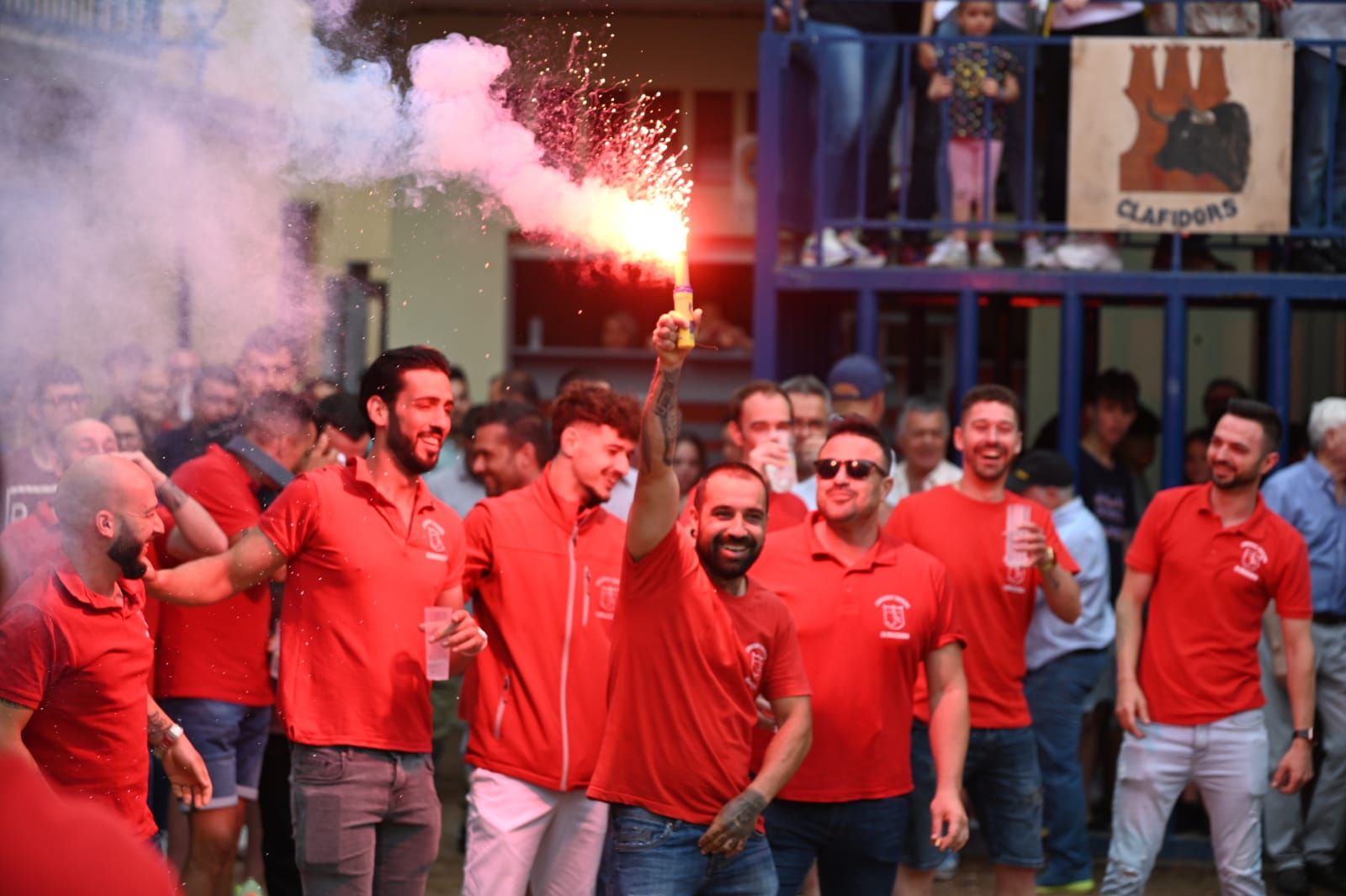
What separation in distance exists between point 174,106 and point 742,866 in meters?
2.76

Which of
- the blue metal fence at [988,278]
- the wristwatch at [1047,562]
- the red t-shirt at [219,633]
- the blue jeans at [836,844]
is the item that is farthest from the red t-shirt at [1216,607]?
the red t-shirt at [219,633]

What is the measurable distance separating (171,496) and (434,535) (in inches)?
35.7

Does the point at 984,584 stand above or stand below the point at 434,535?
below

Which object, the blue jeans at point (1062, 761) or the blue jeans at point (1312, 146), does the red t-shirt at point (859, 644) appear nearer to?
the blue jeans at point (1062, 761)

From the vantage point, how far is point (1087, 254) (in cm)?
875

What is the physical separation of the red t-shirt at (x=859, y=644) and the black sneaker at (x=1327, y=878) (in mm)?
3064

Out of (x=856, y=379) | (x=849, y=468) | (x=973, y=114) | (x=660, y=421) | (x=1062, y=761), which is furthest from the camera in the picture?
(x=973, y=114)

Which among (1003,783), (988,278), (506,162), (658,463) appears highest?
(506,162)

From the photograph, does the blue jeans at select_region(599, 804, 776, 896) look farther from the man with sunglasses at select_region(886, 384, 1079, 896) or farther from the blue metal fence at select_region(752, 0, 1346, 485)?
the blue metal fence at select_region(752, 0, 1346, 485)

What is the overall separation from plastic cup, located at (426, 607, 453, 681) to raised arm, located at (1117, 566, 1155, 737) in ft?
9.55

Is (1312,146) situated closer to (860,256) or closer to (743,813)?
(860,256)

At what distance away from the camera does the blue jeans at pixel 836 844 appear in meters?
5.46

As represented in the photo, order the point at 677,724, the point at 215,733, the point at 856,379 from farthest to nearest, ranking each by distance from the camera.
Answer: the point at 856,379 < the point at 215,733 < the point at 677,724

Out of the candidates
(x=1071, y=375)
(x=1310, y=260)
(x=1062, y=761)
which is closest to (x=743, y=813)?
(x=1062, y=761)
